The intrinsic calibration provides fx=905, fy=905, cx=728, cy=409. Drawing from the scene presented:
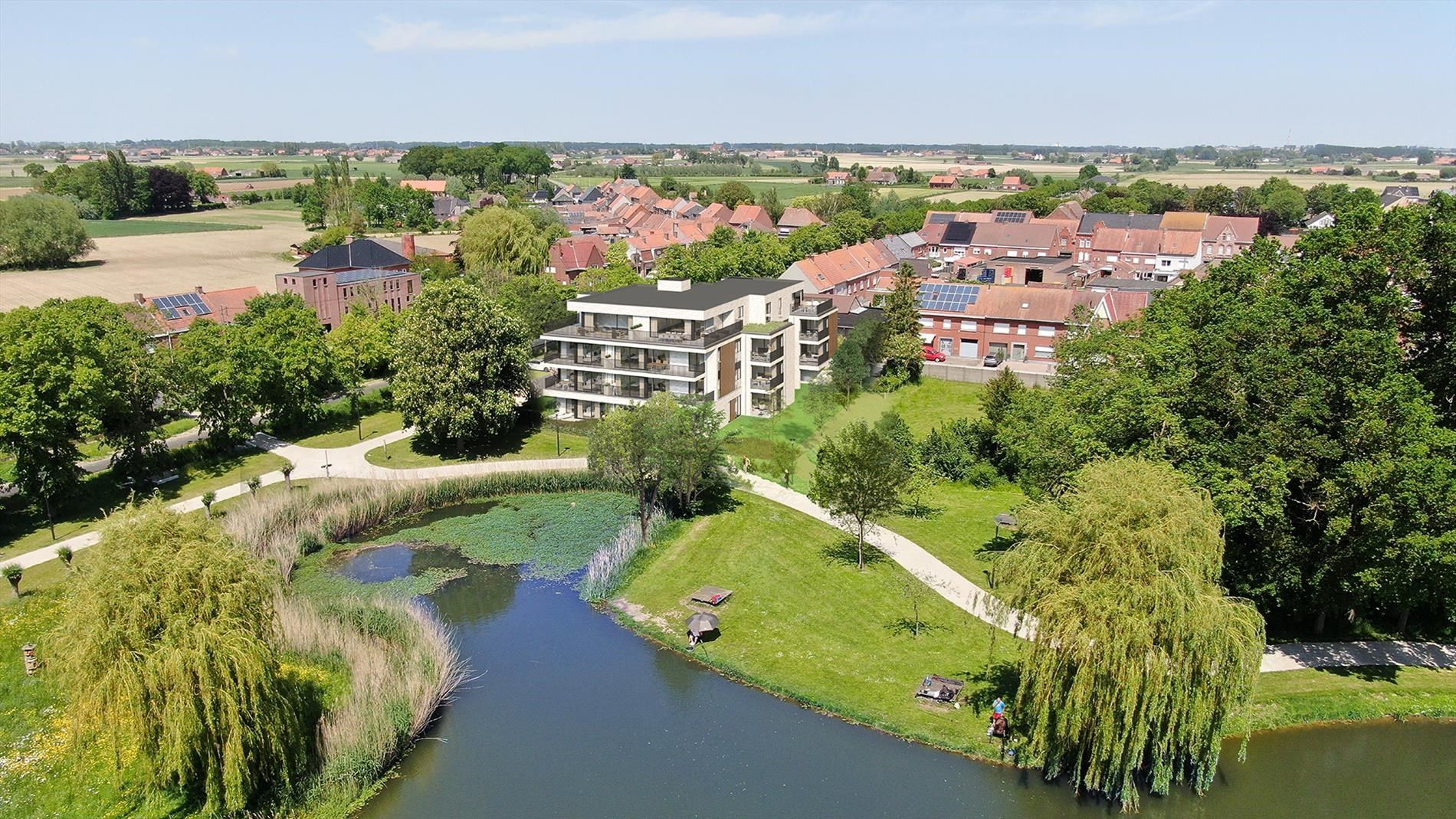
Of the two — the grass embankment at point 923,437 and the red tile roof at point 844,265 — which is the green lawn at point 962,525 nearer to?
the grass embankment at point 923,437

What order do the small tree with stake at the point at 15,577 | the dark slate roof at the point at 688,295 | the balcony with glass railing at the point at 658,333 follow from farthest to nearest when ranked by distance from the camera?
the dark slate roof at the point at 688,295
the balcony with glass railing at the point at 658,333
the small tree with stake at the point at 15,577

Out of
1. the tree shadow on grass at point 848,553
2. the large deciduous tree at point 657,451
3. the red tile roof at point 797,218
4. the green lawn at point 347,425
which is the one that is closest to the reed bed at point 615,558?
the large deciduous tree at point 657,451

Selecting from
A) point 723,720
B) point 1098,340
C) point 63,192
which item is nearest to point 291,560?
point 723,720

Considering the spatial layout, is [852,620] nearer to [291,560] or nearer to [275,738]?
[275,738]

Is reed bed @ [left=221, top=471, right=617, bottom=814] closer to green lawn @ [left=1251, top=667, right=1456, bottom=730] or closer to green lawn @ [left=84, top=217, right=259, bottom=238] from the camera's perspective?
green lawn @ [left=1251, top=667, right=1456, bottom=730]

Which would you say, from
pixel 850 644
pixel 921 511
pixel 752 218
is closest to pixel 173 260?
pixel 752 218
